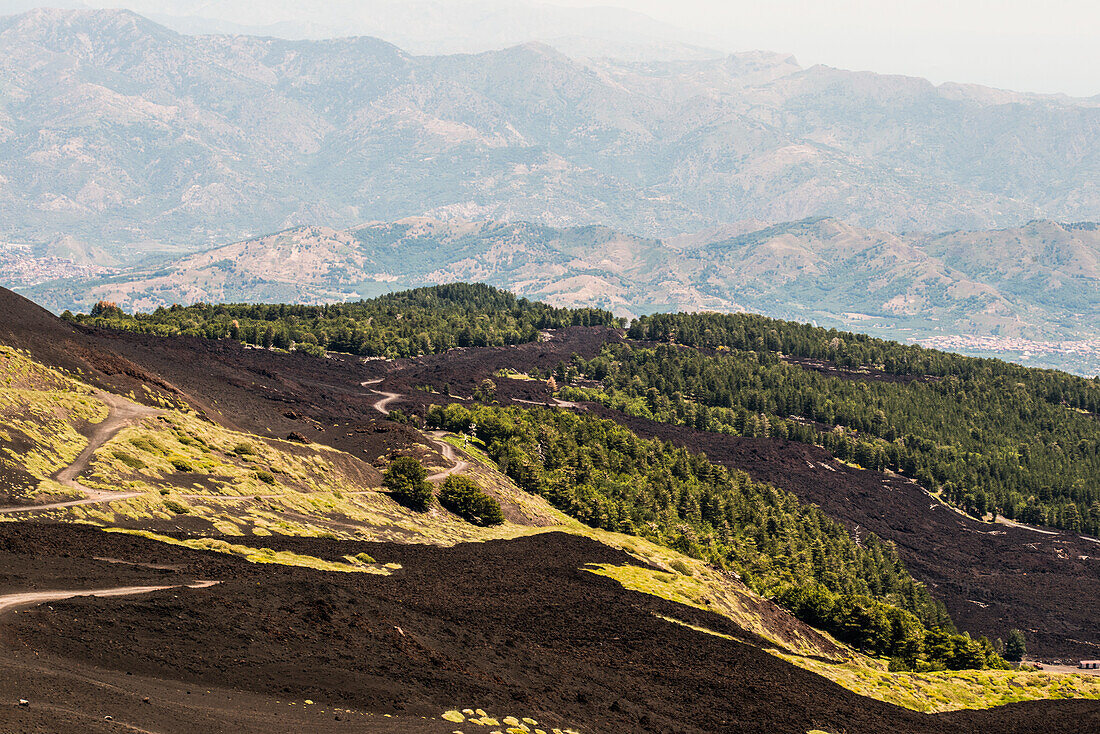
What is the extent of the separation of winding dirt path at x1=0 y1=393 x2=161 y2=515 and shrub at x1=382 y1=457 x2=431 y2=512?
2665cm

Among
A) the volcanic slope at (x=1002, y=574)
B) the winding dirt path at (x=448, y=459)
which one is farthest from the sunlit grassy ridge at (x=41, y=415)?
the volcanic slope at (x=1002, y=574)

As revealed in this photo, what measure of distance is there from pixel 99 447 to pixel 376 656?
45328 millimetres

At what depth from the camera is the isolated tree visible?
131 meters

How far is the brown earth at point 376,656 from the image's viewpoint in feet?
134

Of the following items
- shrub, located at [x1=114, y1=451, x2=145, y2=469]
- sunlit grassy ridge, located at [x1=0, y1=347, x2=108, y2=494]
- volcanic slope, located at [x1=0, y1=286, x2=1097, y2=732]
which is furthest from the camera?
shrub, located at [x1=114, y1=451, x2=145, y2=469]

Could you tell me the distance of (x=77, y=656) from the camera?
4194cm

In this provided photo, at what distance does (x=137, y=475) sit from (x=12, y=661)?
42.0 metres

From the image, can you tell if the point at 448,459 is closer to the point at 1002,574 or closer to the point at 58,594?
the point at 58,594

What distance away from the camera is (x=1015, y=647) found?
132250 mm

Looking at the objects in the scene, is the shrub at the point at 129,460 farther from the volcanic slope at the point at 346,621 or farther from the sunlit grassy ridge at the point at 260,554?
the sunlit grassy ridge at the point at 260,554

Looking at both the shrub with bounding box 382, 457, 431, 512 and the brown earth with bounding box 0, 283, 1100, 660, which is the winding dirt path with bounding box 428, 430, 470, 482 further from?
the shrub with bounding box 382, 457, 431, 512

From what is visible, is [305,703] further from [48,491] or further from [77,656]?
[48,491]

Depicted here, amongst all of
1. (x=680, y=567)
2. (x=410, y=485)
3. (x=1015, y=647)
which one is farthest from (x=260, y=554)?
(x=1015, y=647)

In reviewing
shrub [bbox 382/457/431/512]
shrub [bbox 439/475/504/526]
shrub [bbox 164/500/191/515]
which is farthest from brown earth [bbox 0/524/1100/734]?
shrub [bbox 439/475/504/526]
